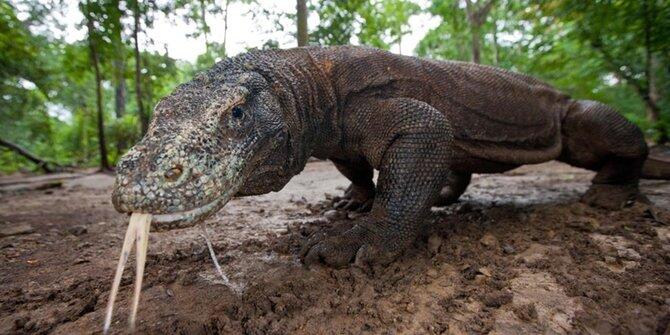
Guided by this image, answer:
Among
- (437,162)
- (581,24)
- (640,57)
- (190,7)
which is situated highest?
(190,7)

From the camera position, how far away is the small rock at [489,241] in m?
2.26

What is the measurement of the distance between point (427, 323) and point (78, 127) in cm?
1866

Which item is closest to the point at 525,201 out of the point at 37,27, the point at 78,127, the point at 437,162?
the point at 437,162

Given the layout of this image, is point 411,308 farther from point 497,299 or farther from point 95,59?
point 95,59

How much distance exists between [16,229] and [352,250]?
9.94 feet

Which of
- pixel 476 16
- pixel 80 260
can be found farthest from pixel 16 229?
pixel 476 16

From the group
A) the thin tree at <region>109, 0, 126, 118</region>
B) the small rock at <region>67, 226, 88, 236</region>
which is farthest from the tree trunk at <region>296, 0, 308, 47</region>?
the small rock at <region>67, 226, 88, 236</region>

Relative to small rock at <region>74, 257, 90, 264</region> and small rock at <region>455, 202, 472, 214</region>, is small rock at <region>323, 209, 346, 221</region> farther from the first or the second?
small rock at <region>74, 257, 90, 264</region>

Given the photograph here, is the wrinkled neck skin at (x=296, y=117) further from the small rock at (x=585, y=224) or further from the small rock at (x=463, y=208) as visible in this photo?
the small rock at (x=585, y=224)

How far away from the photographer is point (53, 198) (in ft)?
17.3

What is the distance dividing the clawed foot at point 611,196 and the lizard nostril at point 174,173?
3.39 metres

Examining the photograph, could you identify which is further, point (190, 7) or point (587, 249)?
point (190, 7)

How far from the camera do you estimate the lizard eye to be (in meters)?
1.71

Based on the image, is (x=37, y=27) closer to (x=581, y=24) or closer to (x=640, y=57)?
(x=581, y=24)
